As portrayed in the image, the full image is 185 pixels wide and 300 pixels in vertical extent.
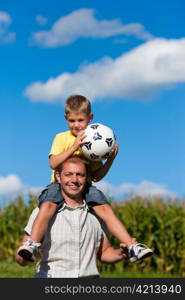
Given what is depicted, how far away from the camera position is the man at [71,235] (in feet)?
21.7

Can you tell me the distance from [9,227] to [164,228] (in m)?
4.09

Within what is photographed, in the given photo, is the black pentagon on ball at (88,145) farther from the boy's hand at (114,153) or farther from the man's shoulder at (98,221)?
the man's shoulder at (98,221)

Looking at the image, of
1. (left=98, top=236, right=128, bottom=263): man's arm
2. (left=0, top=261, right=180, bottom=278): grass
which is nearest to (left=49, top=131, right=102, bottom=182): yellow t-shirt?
(left=98, top=236, right=128, bottom=263): man's arm

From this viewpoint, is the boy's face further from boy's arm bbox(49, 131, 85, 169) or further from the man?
the man

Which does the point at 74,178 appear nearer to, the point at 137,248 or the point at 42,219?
the point at 42,219

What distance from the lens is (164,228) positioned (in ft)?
49.2

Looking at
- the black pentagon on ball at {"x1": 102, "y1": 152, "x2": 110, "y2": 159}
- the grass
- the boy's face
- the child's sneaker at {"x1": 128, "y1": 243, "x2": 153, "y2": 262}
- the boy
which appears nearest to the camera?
the boy

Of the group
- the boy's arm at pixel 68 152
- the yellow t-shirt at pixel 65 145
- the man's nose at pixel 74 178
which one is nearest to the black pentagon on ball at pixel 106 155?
the yellow t-shirt at pixel 65 145

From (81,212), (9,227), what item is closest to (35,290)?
(81,212)

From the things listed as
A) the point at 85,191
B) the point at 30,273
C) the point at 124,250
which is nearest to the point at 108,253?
the point at 124,250

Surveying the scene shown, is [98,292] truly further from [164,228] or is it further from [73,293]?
[164,228]

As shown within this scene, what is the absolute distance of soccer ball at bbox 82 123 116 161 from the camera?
6770mm

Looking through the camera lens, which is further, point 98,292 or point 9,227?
point 9,227

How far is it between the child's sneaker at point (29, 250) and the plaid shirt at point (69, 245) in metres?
0.11
